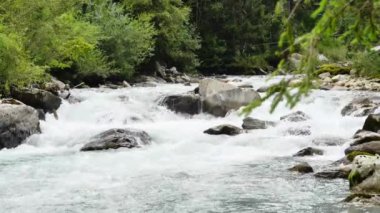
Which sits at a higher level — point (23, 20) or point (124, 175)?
point (23, 20)

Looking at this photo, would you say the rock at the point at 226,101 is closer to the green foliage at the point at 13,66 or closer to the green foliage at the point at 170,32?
the green foliage at the point at 13,66

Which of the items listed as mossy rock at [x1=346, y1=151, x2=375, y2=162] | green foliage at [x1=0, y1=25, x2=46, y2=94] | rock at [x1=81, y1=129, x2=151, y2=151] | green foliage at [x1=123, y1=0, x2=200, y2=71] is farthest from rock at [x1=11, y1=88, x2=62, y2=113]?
green foliage at [x1=123, y1=0, x2=200, y2=71]

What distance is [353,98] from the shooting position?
2116 centimetres

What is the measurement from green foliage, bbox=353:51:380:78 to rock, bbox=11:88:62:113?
556 inches

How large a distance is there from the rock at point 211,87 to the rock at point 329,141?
6.43m

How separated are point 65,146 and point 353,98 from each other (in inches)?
446

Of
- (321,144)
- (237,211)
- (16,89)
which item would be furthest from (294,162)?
(16,89)

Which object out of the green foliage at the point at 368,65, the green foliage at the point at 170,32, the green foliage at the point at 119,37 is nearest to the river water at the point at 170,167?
the green foliage at the point at 368,65

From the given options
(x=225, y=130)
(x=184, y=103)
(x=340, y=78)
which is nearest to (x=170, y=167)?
(x=225, y=130)

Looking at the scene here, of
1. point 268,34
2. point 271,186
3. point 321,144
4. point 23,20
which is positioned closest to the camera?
point 271,186

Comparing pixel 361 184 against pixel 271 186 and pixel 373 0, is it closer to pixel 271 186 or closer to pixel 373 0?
pixel 271 186

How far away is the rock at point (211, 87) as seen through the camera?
2109cm

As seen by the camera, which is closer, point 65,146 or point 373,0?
point 373,0

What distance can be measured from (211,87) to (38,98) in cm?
657
